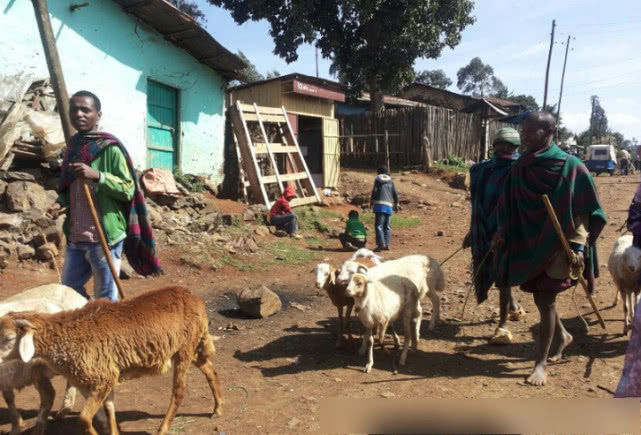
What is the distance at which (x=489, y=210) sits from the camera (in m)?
5.53

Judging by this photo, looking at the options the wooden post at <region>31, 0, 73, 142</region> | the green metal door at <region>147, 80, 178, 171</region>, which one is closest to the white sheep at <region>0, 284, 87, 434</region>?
the wooden post at <region>31, 0, 73, 142</region>

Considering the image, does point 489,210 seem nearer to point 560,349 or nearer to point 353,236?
point 560,349

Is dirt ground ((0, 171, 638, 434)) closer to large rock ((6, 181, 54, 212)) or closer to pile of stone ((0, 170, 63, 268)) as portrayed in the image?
pile of stone ((0, 170, 63, 268))

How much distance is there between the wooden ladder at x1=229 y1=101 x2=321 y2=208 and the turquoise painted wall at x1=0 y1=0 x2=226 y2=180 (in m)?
0.60

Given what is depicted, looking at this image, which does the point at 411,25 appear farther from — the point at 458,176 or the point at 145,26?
the point at 145,26

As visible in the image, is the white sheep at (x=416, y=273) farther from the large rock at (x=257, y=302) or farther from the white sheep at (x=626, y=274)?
the white sheep at (x=626, y=274)

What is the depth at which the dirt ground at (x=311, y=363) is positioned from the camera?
3865 mm

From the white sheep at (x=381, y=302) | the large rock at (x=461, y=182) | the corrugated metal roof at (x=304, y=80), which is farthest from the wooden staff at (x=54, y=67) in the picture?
the large rock at (x=461, y=182)

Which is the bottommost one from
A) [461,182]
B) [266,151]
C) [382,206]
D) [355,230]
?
[355,230]

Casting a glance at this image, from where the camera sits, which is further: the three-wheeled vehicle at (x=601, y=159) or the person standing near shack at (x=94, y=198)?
the three-wheeled vehicle at (x=601, y=159)

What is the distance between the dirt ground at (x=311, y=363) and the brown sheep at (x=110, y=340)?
650 mm

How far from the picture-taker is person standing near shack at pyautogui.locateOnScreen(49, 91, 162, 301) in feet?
12.3

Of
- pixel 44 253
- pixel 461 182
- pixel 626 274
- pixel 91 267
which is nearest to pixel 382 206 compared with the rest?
pixel 626 274

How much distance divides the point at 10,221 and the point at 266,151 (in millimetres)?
7104
